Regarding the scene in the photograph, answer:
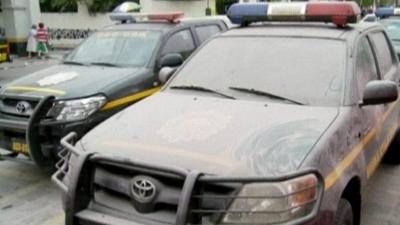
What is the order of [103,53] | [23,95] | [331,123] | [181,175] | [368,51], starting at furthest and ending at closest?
[103,53], [23,95], [368,51], [331,123], [181,175]

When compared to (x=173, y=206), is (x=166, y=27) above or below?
above

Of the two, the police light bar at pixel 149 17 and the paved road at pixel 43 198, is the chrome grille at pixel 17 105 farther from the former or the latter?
the police light bar at pixel 149 17

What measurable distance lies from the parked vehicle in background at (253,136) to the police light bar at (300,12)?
0.01m

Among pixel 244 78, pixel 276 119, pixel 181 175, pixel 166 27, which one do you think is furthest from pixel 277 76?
pixel 166 27

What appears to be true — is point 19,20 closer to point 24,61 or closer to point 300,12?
point 24,61

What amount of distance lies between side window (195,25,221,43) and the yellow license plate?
3.16 meters

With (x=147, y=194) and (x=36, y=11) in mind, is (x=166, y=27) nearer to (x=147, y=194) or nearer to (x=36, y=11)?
(x=147, y=194)

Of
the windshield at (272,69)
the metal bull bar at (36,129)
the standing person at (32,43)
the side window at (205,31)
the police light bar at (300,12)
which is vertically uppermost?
the police light bar at (300,12)

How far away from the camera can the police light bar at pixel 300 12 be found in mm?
4148

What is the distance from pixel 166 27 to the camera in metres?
6.86

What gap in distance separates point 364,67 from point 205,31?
3.84 meters

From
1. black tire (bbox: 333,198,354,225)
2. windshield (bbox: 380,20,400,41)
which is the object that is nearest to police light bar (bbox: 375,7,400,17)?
windshield (bbox: 380,20,400,41)

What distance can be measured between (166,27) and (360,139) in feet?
12.6

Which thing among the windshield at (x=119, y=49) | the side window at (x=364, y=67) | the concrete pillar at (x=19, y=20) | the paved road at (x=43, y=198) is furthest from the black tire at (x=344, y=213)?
the concrete pillar at (x=19, y=20)
